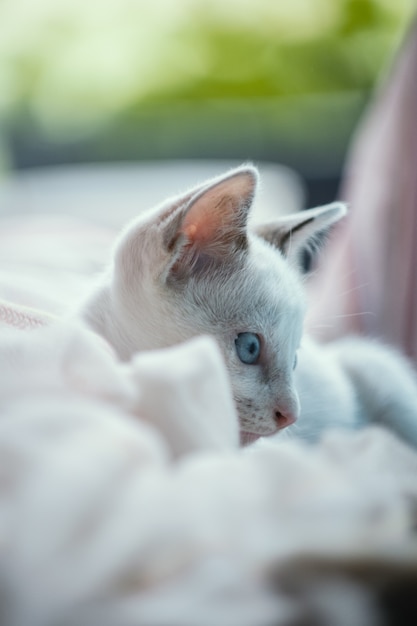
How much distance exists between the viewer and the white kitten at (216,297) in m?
0.74

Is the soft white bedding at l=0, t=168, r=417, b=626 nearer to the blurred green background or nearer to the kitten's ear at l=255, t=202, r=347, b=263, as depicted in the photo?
the kitten's ear at l=255, t=202, r=347, b=263

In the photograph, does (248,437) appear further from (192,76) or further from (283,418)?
(192,76)

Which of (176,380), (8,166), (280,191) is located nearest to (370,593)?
(176,380)

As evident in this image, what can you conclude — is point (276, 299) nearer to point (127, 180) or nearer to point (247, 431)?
point (247, 431)

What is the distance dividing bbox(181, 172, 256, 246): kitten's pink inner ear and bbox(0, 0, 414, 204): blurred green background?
1915 millimetres

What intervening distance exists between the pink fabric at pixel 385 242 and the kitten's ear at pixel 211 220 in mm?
310

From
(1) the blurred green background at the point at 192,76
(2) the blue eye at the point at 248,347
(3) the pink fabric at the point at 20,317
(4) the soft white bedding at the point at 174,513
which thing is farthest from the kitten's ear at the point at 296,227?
(1) the blurred green background at the point at 192,76

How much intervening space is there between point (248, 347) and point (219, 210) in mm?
132

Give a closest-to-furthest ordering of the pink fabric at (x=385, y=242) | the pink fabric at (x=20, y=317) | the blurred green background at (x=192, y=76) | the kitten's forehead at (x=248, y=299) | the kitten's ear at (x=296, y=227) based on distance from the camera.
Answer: the pink fabric at (x=20, y=317) < the kitten's forehead at (x=248, y=299) < the kitten's ear at (x=296, y=227) < the pink fabric at (x=385, y=242) < the blurred green background at (x=192, y=76)

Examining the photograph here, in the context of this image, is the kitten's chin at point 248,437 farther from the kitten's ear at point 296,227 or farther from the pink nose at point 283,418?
the kitten's ear at point 296,227

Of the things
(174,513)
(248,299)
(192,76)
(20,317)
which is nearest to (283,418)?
(248,299)

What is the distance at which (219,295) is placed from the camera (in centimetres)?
78

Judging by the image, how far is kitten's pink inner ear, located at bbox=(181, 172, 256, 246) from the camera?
718mm

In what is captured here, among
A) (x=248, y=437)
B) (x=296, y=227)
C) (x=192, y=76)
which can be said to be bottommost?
(x=192, y=76)
